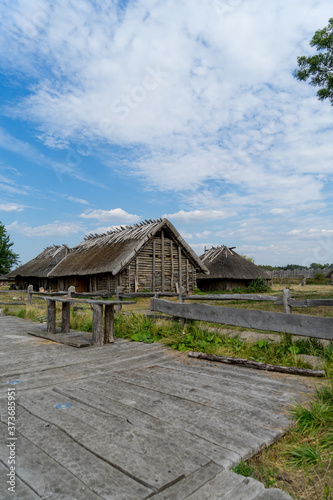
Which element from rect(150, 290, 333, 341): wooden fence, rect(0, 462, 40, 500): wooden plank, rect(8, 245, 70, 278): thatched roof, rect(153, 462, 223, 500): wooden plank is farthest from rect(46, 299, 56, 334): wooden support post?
rect(8, 245, 70, 278): thatched roof

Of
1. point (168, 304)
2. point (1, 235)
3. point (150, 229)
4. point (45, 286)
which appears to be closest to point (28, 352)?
point (168, 304)

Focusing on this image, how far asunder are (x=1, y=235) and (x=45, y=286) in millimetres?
16714

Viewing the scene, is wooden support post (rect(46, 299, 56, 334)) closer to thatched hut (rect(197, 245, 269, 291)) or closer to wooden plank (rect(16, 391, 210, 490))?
wooden plank (rect(16, 391, 210, 490))

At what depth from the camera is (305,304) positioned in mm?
6738

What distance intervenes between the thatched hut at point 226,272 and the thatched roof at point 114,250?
2.75 metres

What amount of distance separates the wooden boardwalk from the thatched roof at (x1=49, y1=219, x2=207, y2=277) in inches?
640

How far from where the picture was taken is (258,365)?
420cm

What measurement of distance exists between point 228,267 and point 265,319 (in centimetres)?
2419

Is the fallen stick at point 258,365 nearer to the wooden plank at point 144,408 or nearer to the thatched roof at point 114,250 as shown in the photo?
the wooden plank at point 144,408

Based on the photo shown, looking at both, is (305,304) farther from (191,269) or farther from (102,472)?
(191,269)

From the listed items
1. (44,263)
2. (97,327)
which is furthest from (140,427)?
(44,263)

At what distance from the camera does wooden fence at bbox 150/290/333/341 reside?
13.8 feet

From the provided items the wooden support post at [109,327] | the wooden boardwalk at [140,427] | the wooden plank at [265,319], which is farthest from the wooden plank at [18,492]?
the wooden support post at [109,327]

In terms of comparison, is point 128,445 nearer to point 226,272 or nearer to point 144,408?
point 144,408
